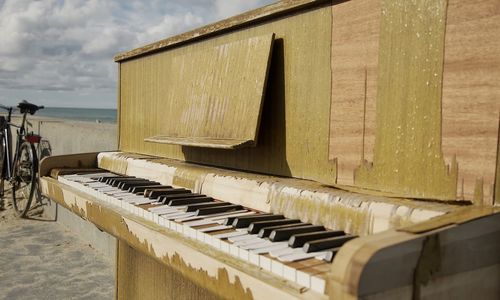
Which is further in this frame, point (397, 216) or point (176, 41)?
point (176, 41)

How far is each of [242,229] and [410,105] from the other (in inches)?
20.6

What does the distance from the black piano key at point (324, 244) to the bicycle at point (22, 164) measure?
5.61 m

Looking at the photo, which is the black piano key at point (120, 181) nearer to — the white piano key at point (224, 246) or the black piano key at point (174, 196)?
the black piano key at point (174, 196)

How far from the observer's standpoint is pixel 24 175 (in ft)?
20.8

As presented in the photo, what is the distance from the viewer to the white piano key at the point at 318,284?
2.85ft

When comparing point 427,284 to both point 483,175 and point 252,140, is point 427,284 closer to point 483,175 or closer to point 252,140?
point 483,175

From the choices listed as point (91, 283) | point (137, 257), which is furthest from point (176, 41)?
point (91, 283)

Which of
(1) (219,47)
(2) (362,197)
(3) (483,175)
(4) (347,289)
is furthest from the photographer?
(1) (219,47)

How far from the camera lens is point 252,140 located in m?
1.65

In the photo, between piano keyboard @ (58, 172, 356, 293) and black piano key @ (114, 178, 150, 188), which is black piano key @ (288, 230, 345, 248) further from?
black piano key @ (114, 178, 150, 188)

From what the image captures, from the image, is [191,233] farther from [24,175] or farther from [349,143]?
[24,175]

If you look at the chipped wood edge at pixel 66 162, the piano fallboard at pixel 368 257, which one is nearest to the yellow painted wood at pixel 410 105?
the piano fallboard at pixel 368 257

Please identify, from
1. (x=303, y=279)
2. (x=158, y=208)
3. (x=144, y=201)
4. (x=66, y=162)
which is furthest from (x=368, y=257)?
(x=66, y=162)

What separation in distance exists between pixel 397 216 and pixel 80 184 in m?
1.43
